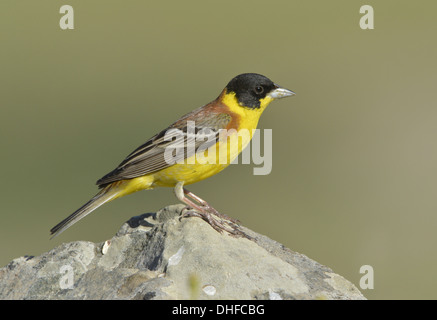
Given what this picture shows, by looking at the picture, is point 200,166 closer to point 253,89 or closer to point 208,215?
point 208,215

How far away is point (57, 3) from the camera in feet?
72.1

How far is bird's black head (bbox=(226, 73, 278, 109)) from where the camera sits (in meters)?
7.29

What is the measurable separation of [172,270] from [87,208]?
1.75 m

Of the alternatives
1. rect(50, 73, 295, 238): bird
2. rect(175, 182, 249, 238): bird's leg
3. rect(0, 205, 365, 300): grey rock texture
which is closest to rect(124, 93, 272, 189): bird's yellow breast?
rect(50, 73, 295, 238): bird

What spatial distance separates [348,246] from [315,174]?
11.5 feet

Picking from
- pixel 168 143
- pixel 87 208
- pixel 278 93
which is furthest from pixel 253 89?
pixel 87 208

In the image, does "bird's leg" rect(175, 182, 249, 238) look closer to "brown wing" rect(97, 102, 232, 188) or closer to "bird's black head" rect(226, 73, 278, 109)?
"brown wing" rect(97, 102, 232, 188)

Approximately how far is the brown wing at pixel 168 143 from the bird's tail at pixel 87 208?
0.09 metres

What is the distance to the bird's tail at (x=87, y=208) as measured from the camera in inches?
260

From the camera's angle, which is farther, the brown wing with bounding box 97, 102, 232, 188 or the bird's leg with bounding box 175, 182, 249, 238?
the brown wing with bounding box 97, 102, 232, 188

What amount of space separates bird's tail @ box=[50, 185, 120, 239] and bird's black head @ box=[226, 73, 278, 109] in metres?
1.60

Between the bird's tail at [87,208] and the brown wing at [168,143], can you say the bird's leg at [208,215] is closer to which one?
the brown wing at [168,143]

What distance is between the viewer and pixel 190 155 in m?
6.63

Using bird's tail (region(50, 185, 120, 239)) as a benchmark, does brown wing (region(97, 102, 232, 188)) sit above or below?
above
